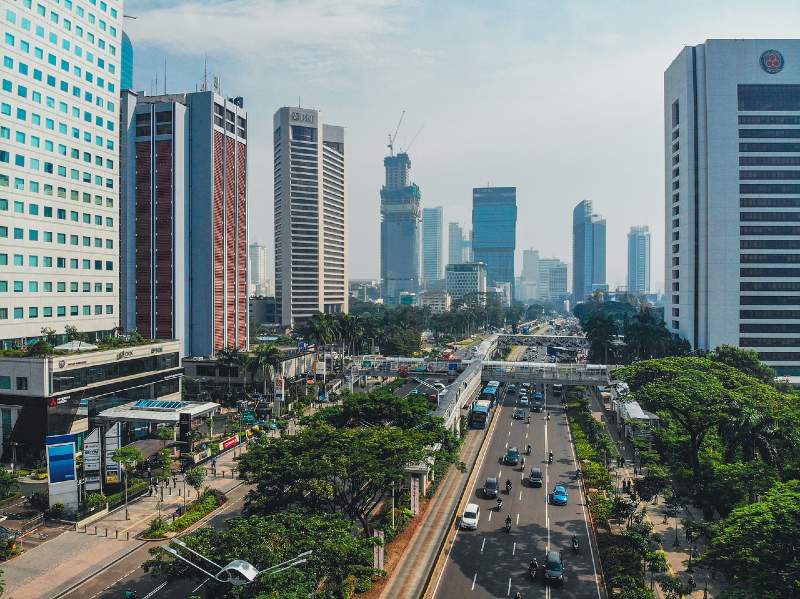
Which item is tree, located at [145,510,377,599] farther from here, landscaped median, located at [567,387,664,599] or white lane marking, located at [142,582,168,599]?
landscaped median, located at [567,387,664,599]

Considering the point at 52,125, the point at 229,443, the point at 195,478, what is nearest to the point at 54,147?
the point at 52,125

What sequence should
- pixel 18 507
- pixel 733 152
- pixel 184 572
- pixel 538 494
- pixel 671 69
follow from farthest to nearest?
pixel 671 69 < pixel 733 152 < pixel 538 494 < pixel 18 507 < pixel 184 572

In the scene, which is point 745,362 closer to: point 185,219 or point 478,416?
point 478,416

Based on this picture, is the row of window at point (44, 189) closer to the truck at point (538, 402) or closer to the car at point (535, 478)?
the car at point (535, 478)

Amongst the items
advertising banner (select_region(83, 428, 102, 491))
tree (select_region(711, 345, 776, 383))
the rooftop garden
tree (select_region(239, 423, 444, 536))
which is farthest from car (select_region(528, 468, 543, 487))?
the rooftop garden

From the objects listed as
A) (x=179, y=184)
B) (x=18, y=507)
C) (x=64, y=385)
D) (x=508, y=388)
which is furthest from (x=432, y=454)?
(x=179, y=184)

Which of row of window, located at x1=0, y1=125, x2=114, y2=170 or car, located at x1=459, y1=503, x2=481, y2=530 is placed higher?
row of window, located at x1=0, y1=125, x2=114, y2=170

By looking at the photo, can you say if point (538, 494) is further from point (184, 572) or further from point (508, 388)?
point (508, 388)
